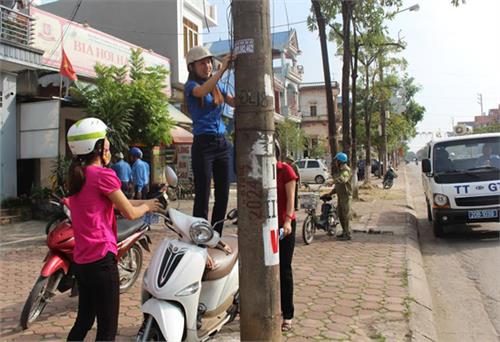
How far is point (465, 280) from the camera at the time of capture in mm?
6129

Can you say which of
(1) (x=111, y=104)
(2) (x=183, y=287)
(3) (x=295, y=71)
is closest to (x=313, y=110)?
(3) (x=295, y=71)

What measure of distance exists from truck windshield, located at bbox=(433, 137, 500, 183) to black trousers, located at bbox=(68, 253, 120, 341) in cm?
729

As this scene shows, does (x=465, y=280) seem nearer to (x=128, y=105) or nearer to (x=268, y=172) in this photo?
(x=268, y=172)

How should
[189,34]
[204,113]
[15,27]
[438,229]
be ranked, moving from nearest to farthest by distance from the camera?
[204,113]
[438,229]
[15,27]
[189,34]

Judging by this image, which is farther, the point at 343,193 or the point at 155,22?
the point at 155,22

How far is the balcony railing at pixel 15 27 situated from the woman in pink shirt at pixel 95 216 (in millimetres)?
9230

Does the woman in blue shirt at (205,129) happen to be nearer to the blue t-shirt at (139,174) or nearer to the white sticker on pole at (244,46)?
the white sticker on pole at (244,46)

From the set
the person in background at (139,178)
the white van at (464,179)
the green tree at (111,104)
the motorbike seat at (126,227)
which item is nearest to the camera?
the motorbike seat at (126,227)

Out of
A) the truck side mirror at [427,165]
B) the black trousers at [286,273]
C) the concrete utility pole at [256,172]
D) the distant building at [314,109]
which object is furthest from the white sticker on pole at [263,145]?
the distant building at [314,109]

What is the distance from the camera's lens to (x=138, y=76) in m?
12.3

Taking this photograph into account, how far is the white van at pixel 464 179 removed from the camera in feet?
27.3

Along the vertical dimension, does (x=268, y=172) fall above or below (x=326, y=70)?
below

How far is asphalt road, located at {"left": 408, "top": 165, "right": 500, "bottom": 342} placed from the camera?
4.50 metres

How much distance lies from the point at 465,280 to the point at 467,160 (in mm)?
3619
